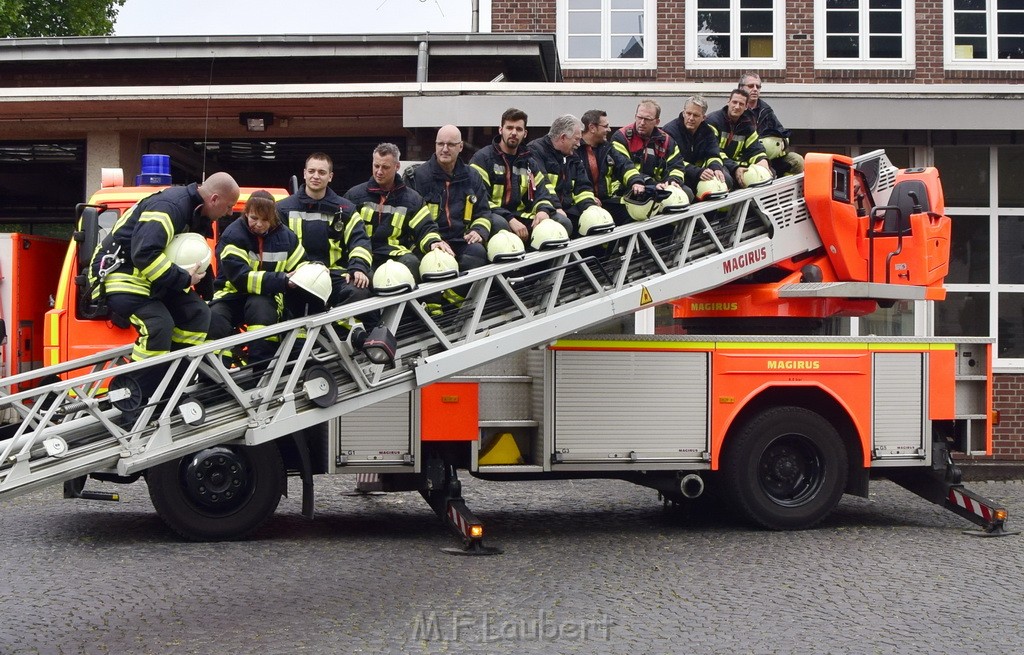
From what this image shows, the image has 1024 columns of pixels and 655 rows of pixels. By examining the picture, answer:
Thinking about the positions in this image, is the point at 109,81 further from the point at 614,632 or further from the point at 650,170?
the point at 614,632

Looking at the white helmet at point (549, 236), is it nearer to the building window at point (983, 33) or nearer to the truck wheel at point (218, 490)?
the truck wheel at point (218, 490)

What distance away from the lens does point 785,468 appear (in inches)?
344

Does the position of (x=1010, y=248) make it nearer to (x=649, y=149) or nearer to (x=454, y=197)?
(x=649, y=149)

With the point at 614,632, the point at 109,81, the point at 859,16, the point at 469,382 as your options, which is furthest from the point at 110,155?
the point at 614,632

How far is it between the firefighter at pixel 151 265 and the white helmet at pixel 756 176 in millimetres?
4041

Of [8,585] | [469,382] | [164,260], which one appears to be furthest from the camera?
[469,382]

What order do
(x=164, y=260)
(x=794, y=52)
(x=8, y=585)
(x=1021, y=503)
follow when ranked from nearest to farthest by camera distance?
(x=164, y=260), (x=8, y=585), (x=1021, y=503), (x=794, y=52)

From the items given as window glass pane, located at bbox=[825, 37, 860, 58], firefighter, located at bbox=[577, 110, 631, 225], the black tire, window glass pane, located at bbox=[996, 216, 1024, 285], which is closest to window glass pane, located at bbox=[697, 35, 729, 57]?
window glass pane, located at bbox=[825, 37, 860, 58]

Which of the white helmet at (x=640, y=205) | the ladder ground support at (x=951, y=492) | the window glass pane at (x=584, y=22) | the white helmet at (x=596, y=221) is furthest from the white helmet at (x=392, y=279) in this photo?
the window glass pane at (x=584, y=22)

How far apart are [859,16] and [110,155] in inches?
360

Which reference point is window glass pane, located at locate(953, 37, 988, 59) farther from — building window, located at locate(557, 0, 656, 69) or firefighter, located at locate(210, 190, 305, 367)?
firefighter, located at locate(210, 190, 305, 367)

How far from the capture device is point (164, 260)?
6270 millimetres

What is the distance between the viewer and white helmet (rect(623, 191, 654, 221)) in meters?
8.24

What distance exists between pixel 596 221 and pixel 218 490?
10.3ft
